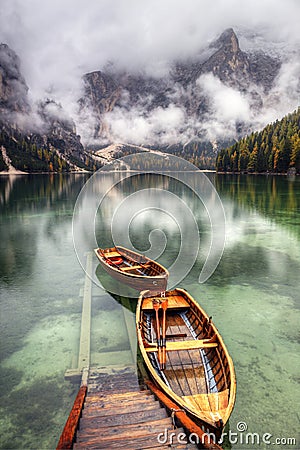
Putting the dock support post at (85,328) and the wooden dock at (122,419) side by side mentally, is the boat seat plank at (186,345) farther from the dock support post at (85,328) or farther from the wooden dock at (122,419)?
the dock support post at (85,328)

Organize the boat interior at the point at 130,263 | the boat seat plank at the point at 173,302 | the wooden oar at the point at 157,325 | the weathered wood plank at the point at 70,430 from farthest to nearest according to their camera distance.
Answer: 1. the boat interior at the point at 130,263
2. the boat seat plank at the point at 173,302
3. the wooden oar at the point at 157,325
4. the weathered wood plank at the point at 70,430

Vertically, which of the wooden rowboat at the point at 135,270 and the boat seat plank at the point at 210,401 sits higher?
the wooden rowboat at the point at 135,270

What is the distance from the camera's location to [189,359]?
31.2 feet

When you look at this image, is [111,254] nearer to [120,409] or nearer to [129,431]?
[120,409]

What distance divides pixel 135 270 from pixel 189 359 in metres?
9.60

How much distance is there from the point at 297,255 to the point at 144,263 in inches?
556

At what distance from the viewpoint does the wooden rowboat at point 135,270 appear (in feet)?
51.8

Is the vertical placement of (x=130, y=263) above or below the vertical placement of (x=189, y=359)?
above

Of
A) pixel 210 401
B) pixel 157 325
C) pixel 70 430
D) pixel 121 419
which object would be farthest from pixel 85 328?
pixel 210 401

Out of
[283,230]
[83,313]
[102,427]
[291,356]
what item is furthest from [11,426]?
[283,230]

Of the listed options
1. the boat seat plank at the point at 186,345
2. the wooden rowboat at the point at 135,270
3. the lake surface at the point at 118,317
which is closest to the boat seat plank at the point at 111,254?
the wooden rowboat at the point at 135,270

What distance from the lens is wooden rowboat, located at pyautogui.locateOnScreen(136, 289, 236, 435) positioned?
23.0ft

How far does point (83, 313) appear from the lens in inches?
Result: 582

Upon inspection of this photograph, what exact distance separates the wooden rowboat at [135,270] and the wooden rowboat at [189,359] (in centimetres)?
201
